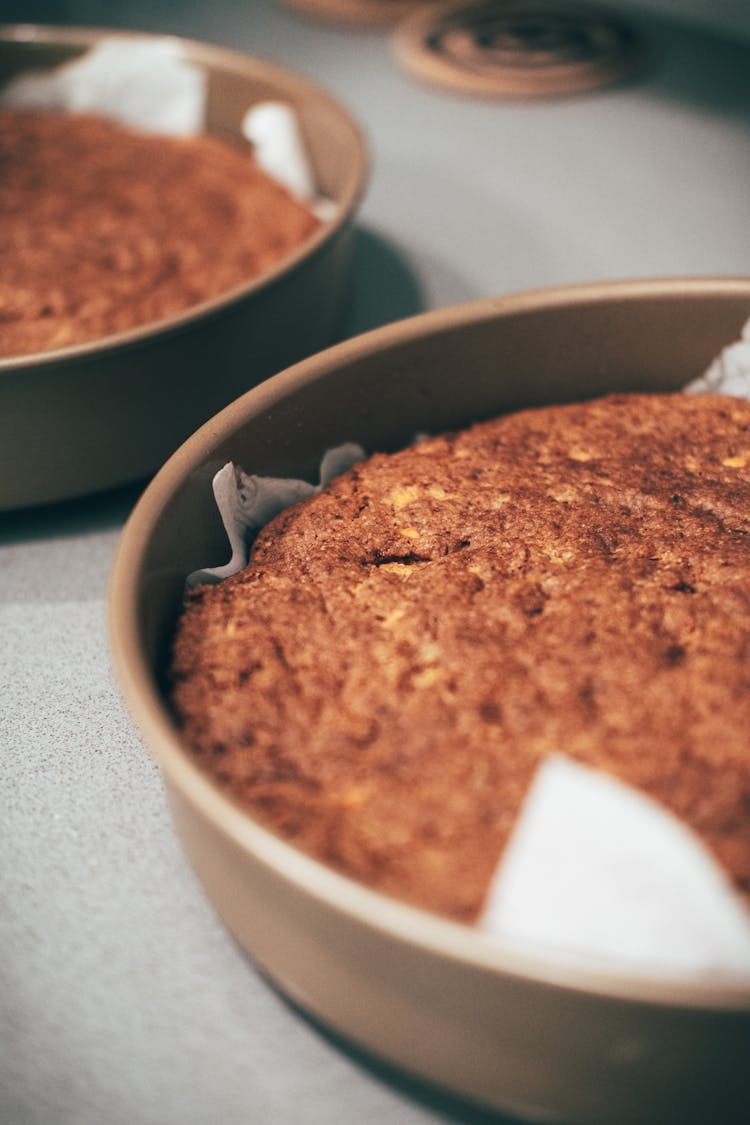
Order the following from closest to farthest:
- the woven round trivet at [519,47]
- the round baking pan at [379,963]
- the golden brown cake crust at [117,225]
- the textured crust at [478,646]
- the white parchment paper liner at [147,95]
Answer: the round baking pan at [379,963], the textured crust at [478,646], the golden brown cake crust at [117,225], the white parchment paper liner at [147,95], the woven round trivet at [519,47]

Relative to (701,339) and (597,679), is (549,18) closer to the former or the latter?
(701,339)

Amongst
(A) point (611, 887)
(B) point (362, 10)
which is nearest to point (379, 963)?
(A) point (611, 887)

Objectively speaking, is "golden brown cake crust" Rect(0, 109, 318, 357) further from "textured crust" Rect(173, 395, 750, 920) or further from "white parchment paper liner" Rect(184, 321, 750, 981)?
"white parchment paper liner" Rect(184, 321, 750, 981)

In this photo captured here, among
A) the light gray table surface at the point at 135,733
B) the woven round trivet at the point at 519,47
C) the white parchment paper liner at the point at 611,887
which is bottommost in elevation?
the light gray table surface at the point at 135,733

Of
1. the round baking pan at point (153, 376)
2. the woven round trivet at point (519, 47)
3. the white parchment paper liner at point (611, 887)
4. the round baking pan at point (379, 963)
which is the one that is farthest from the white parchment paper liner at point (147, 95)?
the white parchment paper liner at point (611, 887)

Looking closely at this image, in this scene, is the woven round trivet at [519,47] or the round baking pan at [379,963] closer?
the round baking pan at [379,963]

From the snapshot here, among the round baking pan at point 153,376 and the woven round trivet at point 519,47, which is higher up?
the woven round trivet at point 519,47

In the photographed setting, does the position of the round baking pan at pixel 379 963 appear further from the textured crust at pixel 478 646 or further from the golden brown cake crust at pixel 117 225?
the golden brown cake crust at pixel 117 225
